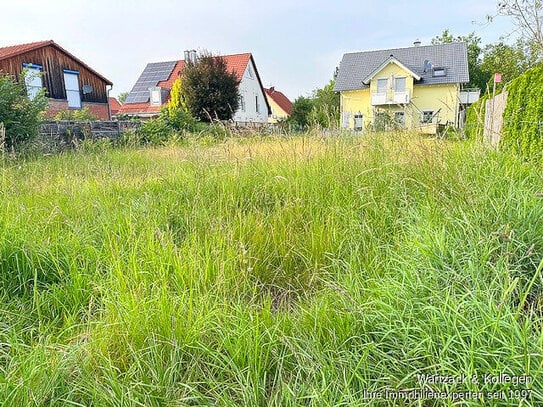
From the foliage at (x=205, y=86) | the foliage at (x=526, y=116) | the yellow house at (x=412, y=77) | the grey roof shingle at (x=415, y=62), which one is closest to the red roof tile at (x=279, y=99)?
the grey roof shingle at (x=415, y=62)

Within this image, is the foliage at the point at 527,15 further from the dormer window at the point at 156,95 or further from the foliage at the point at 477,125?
the dormer window at the point at 156,95

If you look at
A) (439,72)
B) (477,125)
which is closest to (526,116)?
(477,125)

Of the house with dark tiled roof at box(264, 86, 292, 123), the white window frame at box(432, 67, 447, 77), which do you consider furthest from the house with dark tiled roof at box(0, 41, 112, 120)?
the white window frame at box(432, 67, 447, 77)

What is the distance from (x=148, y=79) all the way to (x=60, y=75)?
10401 mm

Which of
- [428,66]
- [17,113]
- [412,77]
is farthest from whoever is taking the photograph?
[428,66]

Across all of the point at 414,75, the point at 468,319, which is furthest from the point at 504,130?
the point at 414,75

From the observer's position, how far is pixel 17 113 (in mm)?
6547

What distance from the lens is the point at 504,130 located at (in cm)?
423

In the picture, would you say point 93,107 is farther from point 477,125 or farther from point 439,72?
point 439,72

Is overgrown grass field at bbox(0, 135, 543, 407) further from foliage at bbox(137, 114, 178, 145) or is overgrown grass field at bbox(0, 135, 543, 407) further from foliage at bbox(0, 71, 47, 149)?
foliage at bbox(137, 114, 178, 145)

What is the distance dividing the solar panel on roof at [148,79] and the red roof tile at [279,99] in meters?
17.0

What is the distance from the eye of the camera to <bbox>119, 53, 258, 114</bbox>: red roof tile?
2636 centimetres

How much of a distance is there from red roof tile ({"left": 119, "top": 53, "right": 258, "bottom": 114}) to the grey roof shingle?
8.97 m

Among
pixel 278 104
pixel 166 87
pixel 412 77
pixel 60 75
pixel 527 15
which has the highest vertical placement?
pixel 278 104
